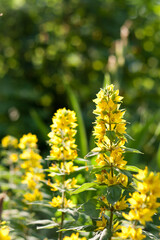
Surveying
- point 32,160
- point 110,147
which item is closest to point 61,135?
point 110,147

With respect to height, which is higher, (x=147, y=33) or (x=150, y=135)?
(x=147, y=33)

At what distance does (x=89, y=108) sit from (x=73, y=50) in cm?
80

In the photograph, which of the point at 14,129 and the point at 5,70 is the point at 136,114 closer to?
the point at 14,129

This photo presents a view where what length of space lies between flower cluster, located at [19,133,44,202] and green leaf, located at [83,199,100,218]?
1.09 ft

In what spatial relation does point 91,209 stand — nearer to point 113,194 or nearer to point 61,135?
point 113,194

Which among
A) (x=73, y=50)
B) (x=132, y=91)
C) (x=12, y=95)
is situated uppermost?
(x=73, y=50)

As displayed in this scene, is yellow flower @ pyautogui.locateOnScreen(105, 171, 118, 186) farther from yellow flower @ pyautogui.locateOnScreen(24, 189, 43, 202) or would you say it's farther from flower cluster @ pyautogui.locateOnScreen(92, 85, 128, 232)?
yellow flower @ pyautogui.locateOnScreen(24, 189, 43, 202)

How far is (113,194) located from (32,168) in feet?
1.54

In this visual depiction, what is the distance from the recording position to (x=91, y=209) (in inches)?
24.8

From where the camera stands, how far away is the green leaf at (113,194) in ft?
1.90

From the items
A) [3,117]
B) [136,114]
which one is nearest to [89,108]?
[136,114]

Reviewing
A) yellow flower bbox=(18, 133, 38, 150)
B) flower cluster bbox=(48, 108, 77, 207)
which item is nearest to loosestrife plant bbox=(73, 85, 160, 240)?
flower cluster bbox=(48, 108, 77, 207)

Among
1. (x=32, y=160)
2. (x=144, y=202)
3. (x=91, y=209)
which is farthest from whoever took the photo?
(x=32, y=160)

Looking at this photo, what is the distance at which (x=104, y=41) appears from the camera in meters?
3.32
